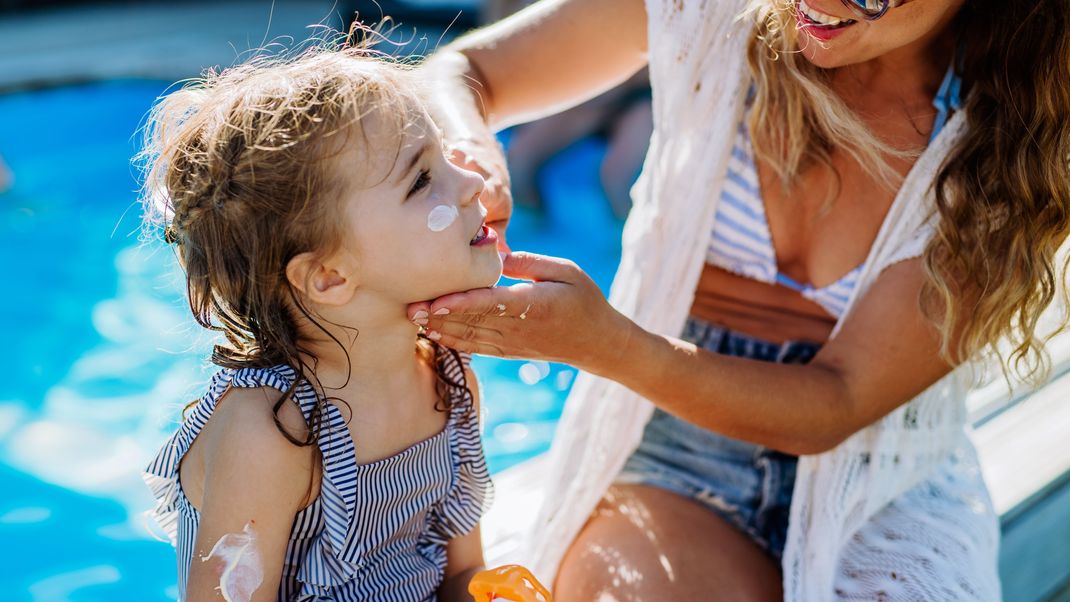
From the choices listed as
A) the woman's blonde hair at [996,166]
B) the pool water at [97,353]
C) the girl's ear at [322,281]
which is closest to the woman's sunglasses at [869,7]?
the woman's blonde hair at [996,166]

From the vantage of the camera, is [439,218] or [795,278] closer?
[439,218]

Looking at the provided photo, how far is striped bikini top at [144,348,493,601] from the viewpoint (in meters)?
1.41

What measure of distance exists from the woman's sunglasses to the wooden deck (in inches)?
42.7

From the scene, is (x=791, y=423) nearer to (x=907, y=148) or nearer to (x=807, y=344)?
(x=807, y=344)

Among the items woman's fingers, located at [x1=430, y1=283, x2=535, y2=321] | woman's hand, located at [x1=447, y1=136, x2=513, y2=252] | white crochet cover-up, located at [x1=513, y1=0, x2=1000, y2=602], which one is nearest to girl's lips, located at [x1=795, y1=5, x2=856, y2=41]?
white crochet cover-up, located at [x1=513, y1=0, x2=1000, y2=602]

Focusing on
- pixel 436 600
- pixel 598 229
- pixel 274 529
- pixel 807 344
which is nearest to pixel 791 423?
pixel 807 344

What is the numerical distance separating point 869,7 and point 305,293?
37.8 inches

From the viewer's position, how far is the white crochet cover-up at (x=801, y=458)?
71.3 inches

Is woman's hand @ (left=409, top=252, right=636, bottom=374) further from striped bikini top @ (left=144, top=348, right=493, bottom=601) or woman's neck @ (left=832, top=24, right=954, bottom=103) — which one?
woman's neck @ (left=832, top=24, right=954, bottom=103)

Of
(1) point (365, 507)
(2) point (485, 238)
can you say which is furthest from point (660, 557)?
(2) point (485, 238)

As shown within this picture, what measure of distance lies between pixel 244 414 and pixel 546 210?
4.72m

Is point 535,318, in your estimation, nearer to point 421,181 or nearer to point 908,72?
point 421,181

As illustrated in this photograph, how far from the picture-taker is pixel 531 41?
205cm

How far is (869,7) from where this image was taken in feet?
5.20
